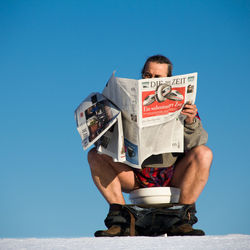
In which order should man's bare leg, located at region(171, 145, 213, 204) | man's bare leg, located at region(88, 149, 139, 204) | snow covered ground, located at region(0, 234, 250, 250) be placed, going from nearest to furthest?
snow covered ground, located at region(0, 234, 250, 250)
man's bare leg, located at region(171, 145, 213, 204)
man's bare leg, located at region(88, 149, 139, 204)

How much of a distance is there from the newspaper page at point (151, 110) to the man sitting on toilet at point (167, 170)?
65 millimetres

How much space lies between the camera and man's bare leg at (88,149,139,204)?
Answer: 1885mm

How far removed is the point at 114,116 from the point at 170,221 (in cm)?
56

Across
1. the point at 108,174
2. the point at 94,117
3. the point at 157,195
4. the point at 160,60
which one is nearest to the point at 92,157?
the point at 108,174

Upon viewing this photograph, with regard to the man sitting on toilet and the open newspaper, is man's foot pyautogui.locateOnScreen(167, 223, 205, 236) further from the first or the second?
the open newspaper

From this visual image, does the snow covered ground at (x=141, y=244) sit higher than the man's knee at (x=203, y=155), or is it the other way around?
the man's knee at (x=203, y=155)

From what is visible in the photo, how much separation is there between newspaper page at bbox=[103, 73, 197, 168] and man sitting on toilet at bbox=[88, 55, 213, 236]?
7 centimetres

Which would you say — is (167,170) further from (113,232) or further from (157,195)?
(113,232)

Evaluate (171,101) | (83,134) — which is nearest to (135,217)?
(83,134)

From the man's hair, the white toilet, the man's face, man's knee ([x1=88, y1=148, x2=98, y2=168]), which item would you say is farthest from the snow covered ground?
the man's hair

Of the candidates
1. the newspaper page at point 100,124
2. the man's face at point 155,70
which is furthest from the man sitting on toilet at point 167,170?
the newspaper page at point 100,124

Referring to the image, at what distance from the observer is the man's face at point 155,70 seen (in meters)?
2.06

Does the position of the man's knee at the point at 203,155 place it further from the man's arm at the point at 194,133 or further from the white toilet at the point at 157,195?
the white toilet at the point at 157,195

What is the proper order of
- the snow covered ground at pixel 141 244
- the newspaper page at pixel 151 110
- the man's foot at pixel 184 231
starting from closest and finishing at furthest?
the snow covered ground at pixel 141 244
the man's foot at pixel 184 231
the newspaper page at pixel 151 110
